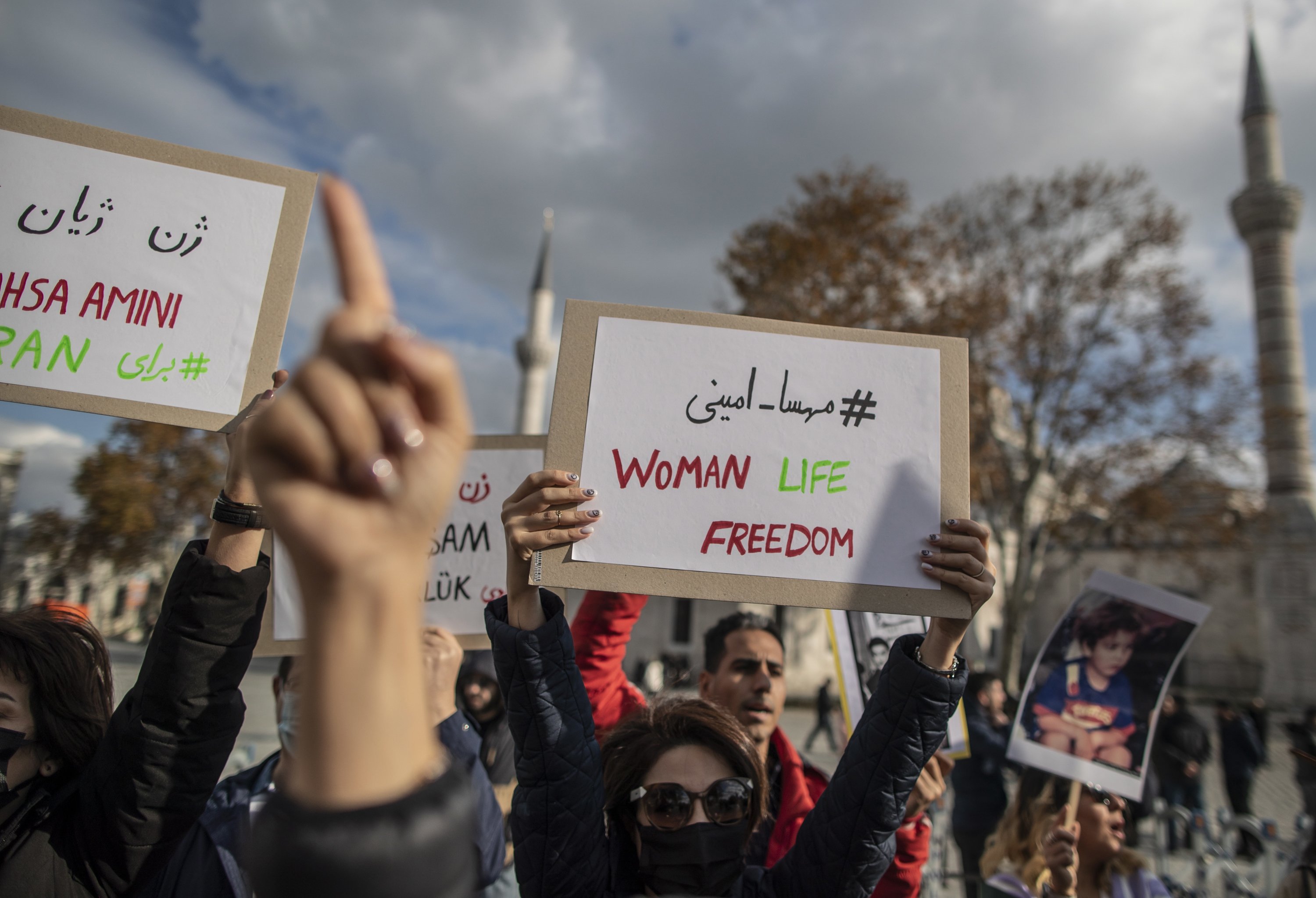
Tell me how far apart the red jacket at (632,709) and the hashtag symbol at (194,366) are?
1.19m

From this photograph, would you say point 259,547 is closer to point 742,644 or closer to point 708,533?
point 708,533

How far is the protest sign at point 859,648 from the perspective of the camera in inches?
105

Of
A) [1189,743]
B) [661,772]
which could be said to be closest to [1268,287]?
[1189,743]

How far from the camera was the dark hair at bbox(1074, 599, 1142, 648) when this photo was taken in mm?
3131

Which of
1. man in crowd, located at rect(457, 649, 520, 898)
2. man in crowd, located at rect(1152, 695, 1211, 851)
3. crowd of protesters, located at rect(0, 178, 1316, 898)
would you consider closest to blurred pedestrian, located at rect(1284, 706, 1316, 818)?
man in crowd, located at rect(1152, 695, 1211, 851)

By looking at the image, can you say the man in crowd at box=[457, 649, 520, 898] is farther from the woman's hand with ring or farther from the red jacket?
the woman's hand with ring

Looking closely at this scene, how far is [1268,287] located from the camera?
28891mm

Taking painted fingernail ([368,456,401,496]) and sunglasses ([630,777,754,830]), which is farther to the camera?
sunglasses ([630,777,754,830])

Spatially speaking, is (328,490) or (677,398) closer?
(328,490)

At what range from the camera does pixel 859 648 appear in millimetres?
2736

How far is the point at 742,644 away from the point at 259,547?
1802 mm

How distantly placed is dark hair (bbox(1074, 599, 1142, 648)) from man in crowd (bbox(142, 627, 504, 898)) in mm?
2321

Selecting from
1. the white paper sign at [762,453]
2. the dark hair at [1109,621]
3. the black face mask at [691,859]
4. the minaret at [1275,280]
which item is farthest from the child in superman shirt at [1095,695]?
the minaret at [1275,280]

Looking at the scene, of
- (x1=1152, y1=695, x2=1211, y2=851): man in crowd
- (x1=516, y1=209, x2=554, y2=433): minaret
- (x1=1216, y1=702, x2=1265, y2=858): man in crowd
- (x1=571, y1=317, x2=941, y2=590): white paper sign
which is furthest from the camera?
(x1=516, y1=209, x2=554, y2=433): minaret
